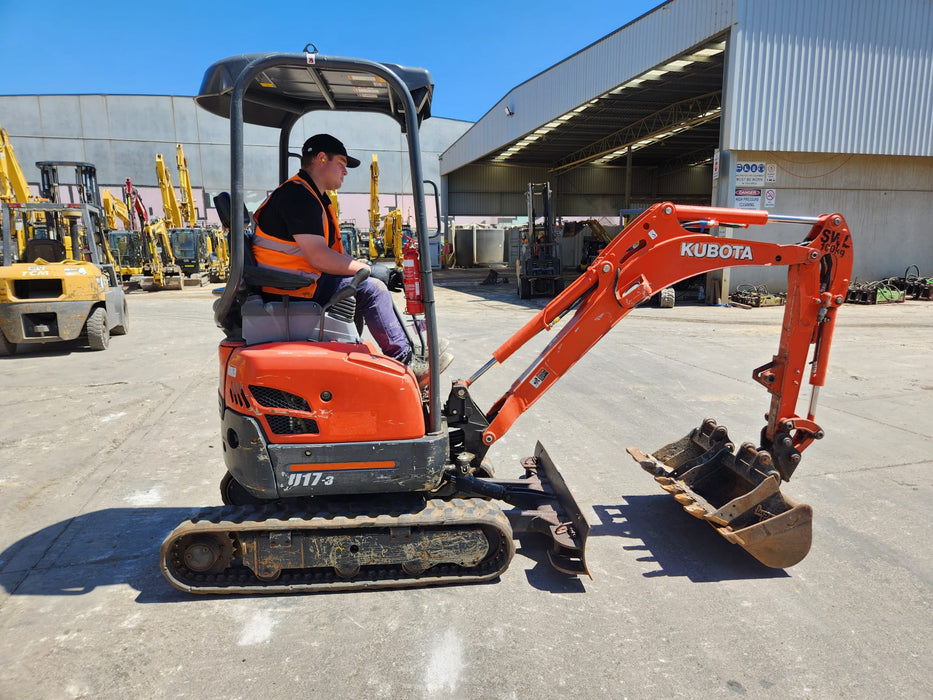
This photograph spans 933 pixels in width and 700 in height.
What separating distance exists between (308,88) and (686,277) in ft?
8.07

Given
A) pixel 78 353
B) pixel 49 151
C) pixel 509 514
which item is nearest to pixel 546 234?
pixel 78 353

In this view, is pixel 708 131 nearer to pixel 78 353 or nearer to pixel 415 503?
pixel 78 353

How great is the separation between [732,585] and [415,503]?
179 cm

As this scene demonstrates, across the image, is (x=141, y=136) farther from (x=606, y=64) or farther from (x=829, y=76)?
(x=829, y=76)

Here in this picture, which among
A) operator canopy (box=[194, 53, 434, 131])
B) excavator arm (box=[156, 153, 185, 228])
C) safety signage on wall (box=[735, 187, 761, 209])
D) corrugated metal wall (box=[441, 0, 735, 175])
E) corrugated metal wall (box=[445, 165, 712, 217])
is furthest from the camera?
corrugated metal wall (box=[445, 165, 712, 217])

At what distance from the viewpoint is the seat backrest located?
9.98 metres

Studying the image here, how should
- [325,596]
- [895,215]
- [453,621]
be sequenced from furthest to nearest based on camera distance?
[895,215] < [325,596] < [453,621]

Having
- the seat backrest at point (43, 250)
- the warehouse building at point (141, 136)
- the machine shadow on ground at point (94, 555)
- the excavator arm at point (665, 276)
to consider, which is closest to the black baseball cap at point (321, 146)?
the excavator arm at point (665, 276)

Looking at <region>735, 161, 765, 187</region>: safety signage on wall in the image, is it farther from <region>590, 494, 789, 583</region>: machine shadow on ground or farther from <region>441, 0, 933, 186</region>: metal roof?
<region>590, 494, 789, 583</region>: machine shadow on ground

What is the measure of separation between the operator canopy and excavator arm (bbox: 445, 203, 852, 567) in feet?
4.76

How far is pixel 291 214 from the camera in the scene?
2.98 metres

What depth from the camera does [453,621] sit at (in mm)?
2857

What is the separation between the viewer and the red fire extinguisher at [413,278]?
9.61ft

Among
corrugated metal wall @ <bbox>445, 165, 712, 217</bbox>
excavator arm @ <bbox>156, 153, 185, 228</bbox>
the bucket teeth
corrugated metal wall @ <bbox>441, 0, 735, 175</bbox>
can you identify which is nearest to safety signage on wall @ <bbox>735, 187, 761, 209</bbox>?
corrugated metal wall @ <bbox>441, 0, 735, 175</bbox>
